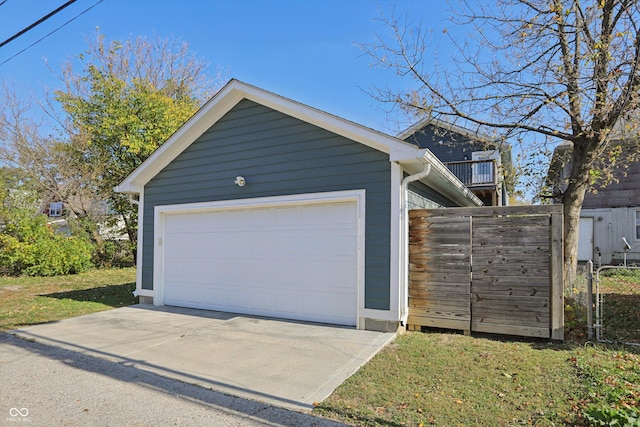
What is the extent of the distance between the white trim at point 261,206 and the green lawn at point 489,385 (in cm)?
128

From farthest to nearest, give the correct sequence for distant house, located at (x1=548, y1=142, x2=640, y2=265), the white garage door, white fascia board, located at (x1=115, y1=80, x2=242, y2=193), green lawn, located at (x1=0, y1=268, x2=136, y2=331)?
distant house, located at (x1=548, y1=142, x2=640, y2=265) < white fascia board, located at (x1=115, y1=80, x2=242, y2=193) < green lawn, located at (x1=0, y1=268, x2=136, y2=331) < the white garage door

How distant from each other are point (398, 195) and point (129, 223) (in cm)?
1471

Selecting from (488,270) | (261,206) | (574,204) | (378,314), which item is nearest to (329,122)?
(261,206)

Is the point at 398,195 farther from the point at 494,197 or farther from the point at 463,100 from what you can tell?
the point at 494,197

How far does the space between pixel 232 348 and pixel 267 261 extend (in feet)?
7.28

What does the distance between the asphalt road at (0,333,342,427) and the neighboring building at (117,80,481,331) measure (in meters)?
2.90

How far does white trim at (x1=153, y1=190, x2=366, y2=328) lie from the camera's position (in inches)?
242

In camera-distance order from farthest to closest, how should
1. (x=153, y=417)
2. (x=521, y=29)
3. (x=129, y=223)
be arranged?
(x=129, y=223)
(x=521, y=29)
(x=153, y=417)

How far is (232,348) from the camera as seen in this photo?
5227 millimetres

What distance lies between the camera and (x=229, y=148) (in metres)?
7.79

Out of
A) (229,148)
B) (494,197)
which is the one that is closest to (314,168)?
(229,148)

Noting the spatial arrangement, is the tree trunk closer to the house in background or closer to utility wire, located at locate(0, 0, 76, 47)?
the house in background

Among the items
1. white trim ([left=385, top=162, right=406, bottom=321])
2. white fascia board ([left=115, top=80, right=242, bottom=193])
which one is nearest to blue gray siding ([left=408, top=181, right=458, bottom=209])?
white trim ([left=385, top=162, right=406, bottom=321])

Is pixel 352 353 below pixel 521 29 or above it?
below
